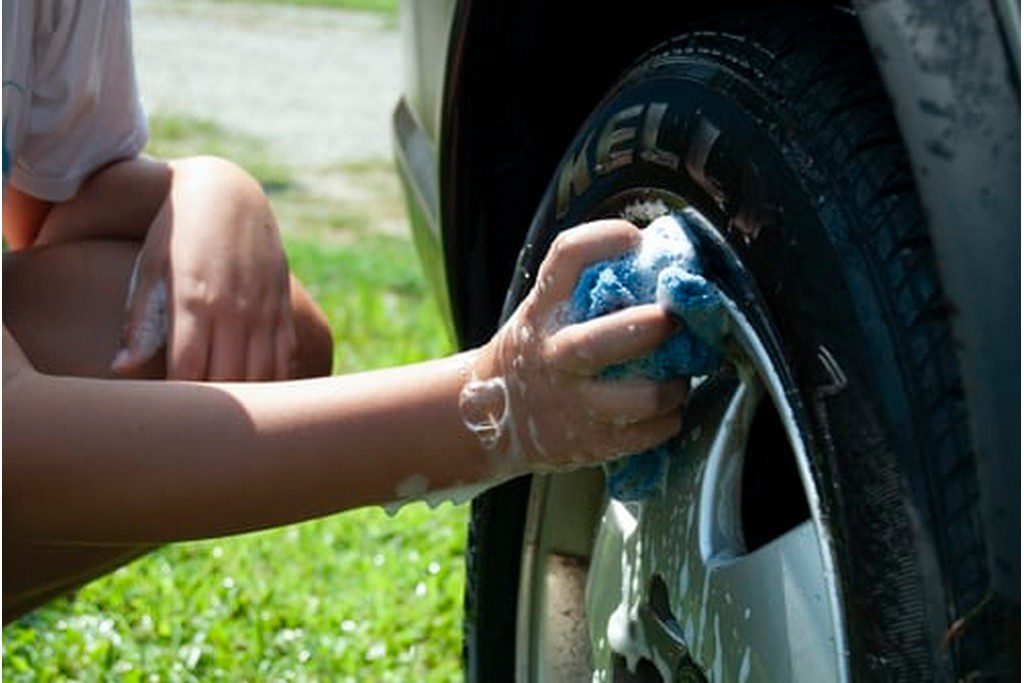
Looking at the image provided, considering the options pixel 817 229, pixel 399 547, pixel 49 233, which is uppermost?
pixel 817 229

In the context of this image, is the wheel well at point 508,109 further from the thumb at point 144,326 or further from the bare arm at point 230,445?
the bare arm at point 230,445

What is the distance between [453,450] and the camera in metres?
1.87

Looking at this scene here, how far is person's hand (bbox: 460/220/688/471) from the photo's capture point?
178 centimetres

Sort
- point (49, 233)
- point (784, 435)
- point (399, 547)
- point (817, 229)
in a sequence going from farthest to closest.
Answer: point (399, 547) → point (49, 233) → point (784, 435) → point (817, 229)

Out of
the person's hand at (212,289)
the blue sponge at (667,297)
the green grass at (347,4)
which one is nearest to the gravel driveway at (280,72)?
the green grass at (347,4)

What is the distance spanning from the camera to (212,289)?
87.7 inches

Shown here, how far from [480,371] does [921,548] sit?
19.6 inches

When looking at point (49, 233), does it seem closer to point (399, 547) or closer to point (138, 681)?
point (138, 681)

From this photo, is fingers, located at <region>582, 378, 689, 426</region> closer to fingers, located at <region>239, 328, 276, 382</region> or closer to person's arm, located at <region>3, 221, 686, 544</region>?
person's arm, located at <region>3, 221, 686, 544</region>

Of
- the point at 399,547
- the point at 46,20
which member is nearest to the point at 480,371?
the point at 46,20

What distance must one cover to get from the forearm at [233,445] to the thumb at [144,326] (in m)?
0.36

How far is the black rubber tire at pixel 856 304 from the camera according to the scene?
4.84ft

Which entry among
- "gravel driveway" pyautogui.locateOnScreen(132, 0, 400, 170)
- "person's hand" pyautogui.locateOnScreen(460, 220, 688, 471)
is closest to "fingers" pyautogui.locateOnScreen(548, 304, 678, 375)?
"person's hand" pyautogui.locateOnScreen(460, 220, 688, 471)

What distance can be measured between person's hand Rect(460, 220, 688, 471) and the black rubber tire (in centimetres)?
10
